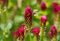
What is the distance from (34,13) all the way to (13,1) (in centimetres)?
117

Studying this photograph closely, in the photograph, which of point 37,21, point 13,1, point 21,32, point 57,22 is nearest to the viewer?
point 21,32

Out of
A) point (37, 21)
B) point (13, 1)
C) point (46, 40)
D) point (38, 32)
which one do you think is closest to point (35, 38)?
point (38, 32)

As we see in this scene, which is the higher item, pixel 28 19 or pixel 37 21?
pixel 28 19

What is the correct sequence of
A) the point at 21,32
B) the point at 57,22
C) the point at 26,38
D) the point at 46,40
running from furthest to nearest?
the point at 57,22 < the point at 46,40 < the point at 26,38 < the point at 21,32

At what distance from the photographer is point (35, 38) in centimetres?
128

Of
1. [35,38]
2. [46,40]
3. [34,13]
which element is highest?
[34,13]

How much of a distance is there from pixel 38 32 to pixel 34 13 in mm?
89

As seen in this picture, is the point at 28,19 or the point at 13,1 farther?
the point at 13,1

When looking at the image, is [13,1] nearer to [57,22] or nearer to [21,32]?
[57,22]

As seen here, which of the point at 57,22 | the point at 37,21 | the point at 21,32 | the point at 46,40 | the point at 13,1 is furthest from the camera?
the point at 13,1

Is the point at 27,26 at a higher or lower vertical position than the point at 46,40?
higher

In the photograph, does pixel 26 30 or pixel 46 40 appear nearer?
pixel 26 30

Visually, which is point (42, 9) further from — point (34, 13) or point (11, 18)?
point (34, 13)

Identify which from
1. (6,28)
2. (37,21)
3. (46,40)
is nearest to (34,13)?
(6,28)
